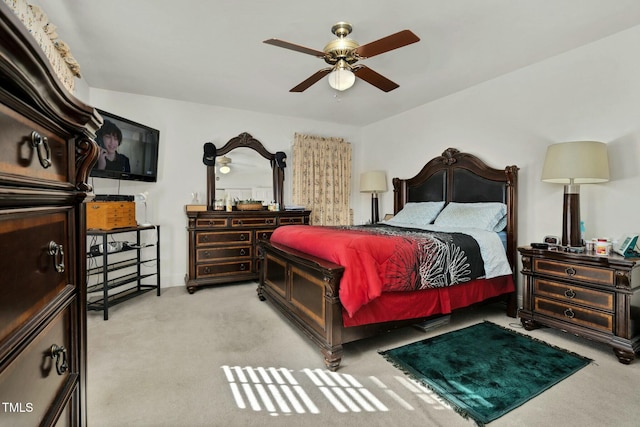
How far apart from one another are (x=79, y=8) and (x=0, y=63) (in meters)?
2.74

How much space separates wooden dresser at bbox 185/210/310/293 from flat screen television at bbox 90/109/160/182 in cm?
80

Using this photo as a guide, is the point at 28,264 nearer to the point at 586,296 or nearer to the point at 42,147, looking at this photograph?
the point at 42,147

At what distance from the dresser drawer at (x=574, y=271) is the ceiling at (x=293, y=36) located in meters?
2.03

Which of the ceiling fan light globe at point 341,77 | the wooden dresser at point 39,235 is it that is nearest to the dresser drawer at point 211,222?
the ceiling fan light globe at point 341,77

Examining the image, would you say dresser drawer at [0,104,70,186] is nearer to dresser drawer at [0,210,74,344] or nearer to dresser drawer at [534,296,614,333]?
dresser drawer at [0,210,74,344]

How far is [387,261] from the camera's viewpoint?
97.3 inches

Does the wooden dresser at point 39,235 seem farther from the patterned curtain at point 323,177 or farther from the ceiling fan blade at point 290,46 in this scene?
the patterned curtain at point 323,177

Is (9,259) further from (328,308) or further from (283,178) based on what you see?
(283,178)

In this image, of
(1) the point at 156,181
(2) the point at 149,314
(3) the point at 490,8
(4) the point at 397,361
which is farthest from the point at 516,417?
→ (1) the point at 156,181

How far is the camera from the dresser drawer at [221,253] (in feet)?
14.0

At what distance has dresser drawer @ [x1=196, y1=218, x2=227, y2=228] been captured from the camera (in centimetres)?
425

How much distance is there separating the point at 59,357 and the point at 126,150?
354 cm

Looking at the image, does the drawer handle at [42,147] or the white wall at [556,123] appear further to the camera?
the white wall at [556,123]

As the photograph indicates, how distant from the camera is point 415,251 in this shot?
2660 millimetres
